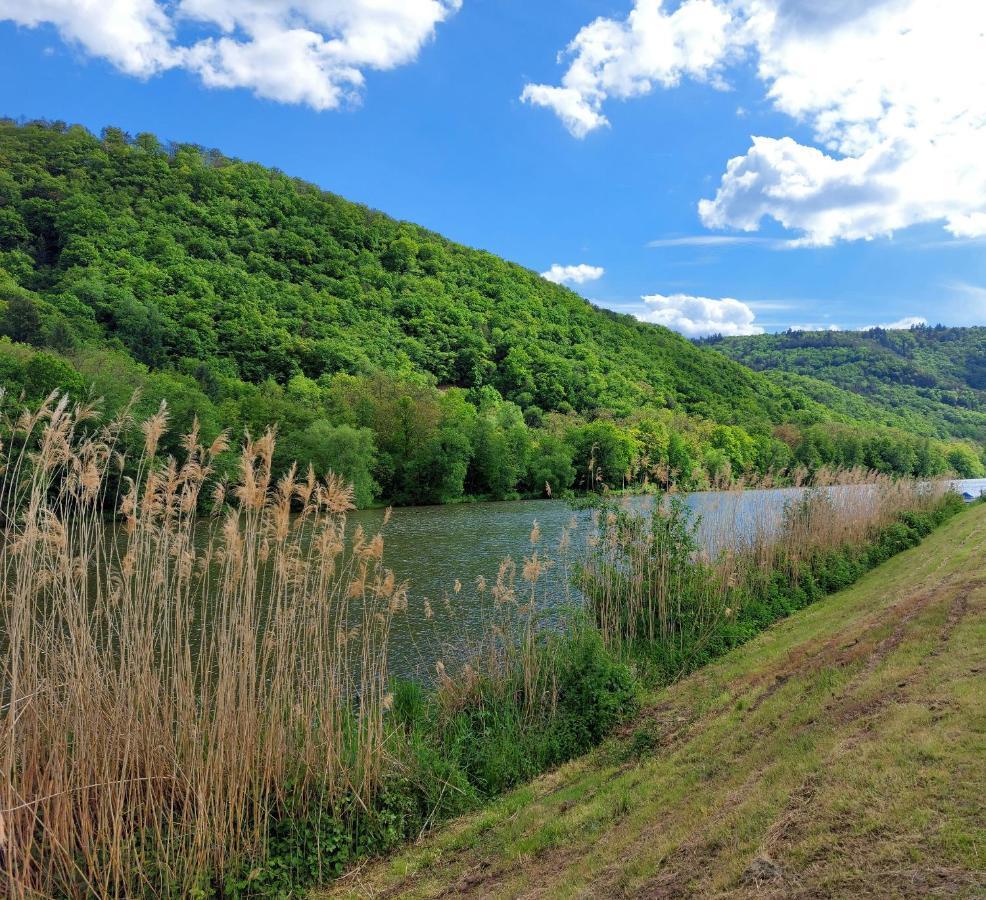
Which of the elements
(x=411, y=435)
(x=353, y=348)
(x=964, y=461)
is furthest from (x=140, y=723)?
(x=964, y=461)

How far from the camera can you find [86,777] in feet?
13.8

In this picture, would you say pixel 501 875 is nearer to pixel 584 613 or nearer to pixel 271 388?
pixel 584 613

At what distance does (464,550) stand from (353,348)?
5232 cm

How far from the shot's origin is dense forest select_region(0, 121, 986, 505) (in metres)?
46.9

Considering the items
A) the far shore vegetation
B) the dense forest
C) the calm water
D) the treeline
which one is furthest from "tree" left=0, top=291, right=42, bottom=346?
the far shore vegetation

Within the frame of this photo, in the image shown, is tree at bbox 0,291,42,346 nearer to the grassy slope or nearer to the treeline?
the treeline

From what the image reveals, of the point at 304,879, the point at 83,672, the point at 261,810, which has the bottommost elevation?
the point at 304,879

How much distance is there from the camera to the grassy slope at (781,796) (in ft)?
10.2

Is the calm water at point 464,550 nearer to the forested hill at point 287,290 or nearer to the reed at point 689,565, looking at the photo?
the reed at point 689,565

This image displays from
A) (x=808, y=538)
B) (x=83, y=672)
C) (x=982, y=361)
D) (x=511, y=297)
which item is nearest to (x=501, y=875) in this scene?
(x=83, y=672)

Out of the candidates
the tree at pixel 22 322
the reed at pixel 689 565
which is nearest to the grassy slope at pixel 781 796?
the reed at pixel 689 565

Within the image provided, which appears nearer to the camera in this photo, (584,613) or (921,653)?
(921,653)

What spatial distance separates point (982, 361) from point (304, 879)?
174 meters

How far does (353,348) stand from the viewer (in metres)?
71.4
